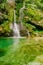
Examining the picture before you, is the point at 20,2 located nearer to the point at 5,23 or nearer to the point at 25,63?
the point at 5,23

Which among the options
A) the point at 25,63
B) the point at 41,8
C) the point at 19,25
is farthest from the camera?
the point at 41,8

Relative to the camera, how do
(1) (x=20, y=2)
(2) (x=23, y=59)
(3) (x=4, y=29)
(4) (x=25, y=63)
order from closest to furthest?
(4) (x=25, y=63) < (2) (x=23, y=59) < (3) (x=4, y=29) < (1) (x=20, y=2)

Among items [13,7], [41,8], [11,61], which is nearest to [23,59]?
A: [11,61]

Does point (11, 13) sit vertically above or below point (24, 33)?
above

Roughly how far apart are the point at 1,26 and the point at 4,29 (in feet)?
2.06

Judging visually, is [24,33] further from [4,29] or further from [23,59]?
[23,59]

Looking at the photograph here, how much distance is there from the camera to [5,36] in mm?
23281

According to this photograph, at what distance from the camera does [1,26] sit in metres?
23.6

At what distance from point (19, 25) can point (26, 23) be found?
2.66 feet

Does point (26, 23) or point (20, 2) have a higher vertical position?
point (20, 2)

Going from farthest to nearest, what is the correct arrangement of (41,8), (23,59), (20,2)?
(41,8) → (20,2) → (23,59)

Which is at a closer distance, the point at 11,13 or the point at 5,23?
the point at 5,23

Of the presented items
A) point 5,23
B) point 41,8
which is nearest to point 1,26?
point 5,23

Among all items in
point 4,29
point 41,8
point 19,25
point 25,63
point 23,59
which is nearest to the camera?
point 25,63
